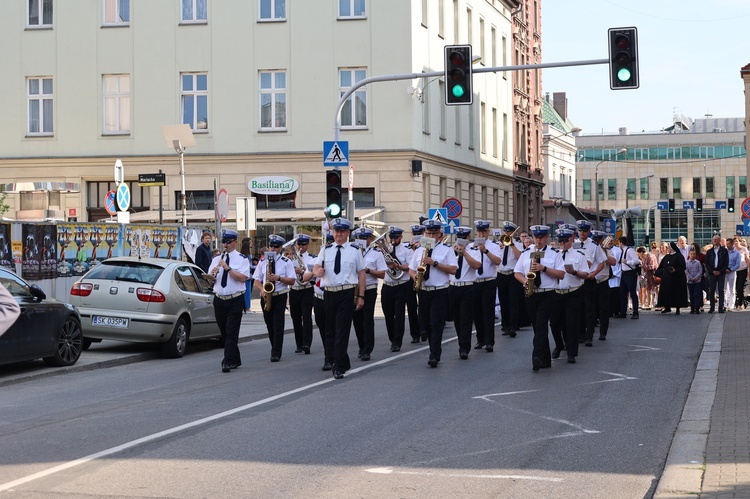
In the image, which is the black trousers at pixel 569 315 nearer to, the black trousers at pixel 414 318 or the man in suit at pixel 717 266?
the black trousers at pixel 414 318

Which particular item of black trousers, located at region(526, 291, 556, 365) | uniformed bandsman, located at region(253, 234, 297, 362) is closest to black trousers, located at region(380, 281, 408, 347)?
uniformed bandsman, located at region(253, 234, 297, 362)

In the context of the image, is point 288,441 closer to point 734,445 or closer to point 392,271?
point 734,445

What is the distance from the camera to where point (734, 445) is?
8.97 m

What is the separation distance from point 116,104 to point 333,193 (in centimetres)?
2143

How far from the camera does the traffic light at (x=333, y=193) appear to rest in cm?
2316

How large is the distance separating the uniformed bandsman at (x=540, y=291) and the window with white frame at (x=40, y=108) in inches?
1230

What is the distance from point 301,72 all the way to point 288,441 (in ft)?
108

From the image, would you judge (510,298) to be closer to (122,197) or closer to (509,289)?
(509,289)

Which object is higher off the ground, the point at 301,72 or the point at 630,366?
the point at 301,72

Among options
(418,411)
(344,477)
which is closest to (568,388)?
(418,411)

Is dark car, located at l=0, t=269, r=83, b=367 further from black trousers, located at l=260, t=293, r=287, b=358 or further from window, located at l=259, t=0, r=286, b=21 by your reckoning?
window, located at l=259, t=0, r=286, b=21

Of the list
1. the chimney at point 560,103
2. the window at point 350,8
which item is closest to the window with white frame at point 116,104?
the window at point 350,8

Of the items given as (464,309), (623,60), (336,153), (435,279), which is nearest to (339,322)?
(435,279)

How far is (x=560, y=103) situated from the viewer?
93.6 metres
